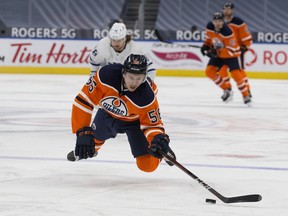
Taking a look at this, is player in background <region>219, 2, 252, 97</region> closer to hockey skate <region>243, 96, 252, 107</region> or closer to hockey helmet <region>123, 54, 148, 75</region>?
hockey skate <region>243, 96, 252, 107</region>

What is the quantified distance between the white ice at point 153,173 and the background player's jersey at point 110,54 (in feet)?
2.06

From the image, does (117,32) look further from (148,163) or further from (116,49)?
(148,163)

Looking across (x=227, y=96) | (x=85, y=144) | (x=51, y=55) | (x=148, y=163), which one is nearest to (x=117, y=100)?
(x=85, y=144)

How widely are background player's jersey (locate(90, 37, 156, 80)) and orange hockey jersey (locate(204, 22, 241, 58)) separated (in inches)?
151

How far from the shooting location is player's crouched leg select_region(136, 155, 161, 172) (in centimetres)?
439

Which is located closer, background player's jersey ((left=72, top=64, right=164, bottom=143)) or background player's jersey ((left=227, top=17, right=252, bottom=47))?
background player's jersey ((left=72, top=64, right=164, bottom=143))

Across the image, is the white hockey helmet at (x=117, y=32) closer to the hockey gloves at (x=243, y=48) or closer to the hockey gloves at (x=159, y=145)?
the hockey gloves at (x=159, y=145)

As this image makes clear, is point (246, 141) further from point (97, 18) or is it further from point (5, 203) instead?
point (97, 18)

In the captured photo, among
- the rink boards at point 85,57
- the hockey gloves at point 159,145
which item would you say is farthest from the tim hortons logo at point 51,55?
the hockey gloves at point 159,145

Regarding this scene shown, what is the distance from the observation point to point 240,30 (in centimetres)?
1097

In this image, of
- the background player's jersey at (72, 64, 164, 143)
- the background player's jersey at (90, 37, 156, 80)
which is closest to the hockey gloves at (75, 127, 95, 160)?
the background player's jersey at (72, 64, 164, 143)

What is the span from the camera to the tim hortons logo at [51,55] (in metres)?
15.6

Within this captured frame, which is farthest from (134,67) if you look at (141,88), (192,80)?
(192,80)

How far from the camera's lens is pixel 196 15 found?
1895 cm
